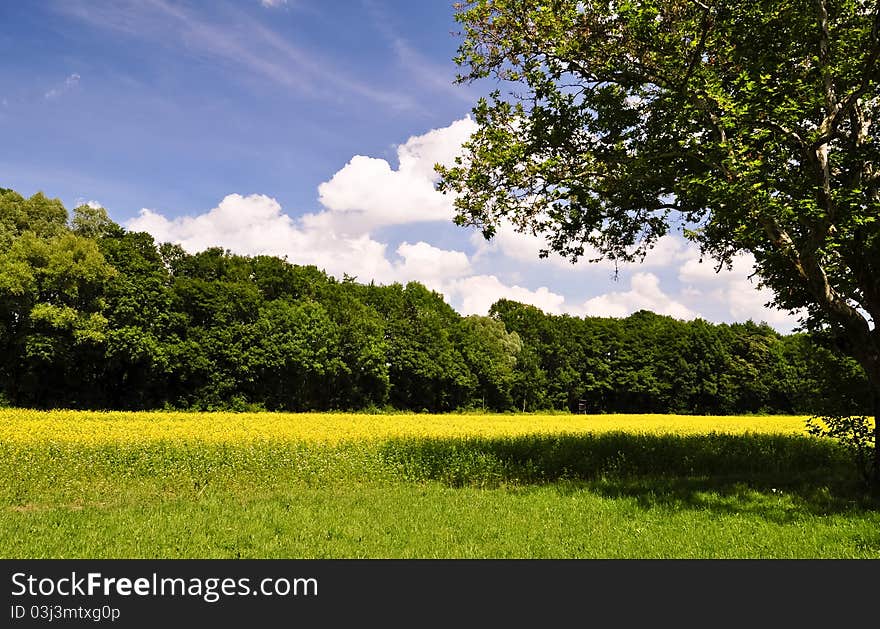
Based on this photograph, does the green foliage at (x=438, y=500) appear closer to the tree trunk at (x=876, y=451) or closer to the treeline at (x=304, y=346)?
the tree trunk at (x=876, y=451)

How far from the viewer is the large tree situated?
36.8 feet

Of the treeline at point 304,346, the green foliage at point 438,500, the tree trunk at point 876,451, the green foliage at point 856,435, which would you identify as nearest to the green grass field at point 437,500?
the green foliage at point 438,500

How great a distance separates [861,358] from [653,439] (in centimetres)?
812

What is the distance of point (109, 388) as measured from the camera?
46.9 metres

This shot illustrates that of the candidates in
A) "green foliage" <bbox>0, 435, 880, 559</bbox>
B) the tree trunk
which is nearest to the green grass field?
"green foliage" <bbox>0, 435, 880, 559</bbox>

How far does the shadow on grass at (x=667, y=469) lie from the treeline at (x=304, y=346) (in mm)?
2688

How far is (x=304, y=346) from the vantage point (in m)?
52.6

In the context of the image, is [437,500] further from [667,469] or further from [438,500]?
[667,469]

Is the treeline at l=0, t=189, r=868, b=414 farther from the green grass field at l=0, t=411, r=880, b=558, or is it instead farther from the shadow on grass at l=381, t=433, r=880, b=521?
the green grass field at l=0, t=411, r=880, b=558

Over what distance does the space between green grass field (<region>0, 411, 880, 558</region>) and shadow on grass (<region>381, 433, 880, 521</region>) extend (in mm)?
65

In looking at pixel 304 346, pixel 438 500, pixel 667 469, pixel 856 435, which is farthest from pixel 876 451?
pixel 304 346

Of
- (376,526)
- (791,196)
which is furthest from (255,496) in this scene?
(791,196)

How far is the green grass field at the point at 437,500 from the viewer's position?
8.93 meters
